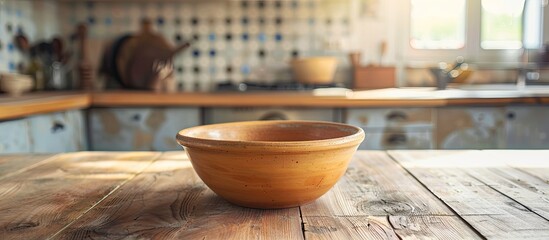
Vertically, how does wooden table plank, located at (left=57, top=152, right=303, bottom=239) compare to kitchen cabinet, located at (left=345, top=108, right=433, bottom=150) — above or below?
above

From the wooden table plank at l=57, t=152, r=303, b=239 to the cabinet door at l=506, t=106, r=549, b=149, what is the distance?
2.09 m

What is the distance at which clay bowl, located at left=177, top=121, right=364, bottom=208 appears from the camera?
67 centimetres

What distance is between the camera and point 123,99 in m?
2.48

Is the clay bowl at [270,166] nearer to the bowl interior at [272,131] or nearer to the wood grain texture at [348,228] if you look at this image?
the wood grain texture at [348,228]

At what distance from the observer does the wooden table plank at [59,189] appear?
26.4 inches

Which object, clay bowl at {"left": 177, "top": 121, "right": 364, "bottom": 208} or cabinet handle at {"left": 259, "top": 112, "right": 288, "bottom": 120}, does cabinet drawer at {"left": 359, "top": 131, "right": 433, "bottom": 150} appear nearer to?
cabinet handle at {"left": 259, "top": 112, "right": 288, "bottom": 120}

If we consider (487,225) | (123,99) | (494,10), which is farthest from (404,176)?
(494,10)

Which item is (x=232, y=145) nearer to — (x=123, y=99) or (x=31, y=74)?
(x=123, y=99)

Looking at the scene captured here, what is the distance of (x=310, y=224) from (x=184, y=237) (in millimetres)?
167

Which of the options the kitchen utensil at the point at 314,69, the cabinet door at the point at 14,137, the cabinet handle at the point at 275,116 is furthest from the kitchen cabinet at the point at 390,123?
the cabinet door at the point at 14,137

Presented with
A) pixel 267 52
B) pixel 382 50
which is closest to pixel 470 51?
pixel 382 50

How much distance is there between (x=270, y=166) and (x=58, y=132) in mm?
1842

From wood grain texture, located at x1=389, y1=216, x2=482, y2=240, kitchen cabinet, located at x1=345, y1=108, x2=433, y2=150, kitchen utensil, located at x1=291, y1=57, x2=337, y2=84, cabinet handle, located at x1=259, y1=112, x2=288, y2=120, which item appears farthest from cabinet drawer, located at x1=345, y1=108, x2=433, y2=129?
wood grain texture, located at x1=389, y1=216, x2=482, y2=240

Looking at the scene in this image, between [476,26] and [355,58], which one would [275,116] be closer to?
[355,58]
